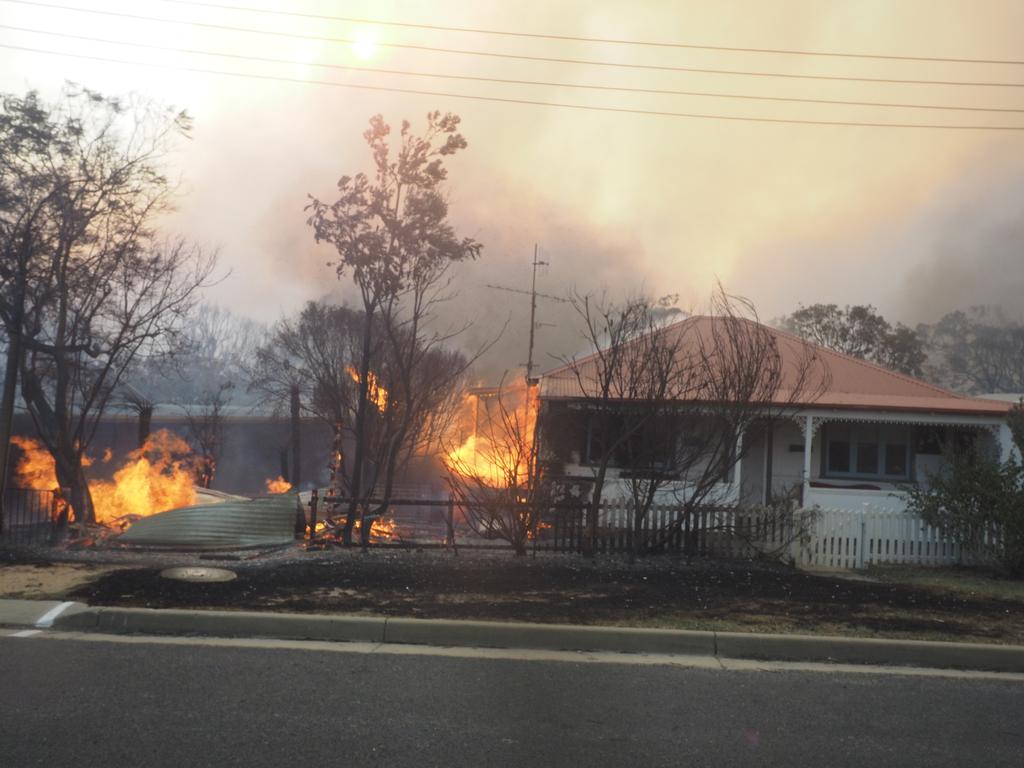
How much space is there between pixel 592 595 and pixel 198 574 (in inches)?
150

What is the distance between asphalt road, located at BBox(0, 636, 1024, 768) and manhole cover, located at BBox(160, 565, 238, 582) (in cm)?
217

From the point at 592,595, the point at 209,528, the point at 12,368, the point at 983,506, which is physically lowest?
the point at 592,595

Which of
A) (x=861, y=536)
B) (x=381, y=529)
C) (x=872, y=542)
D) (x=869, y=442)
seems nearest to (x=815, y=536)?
(x=861, y=536)

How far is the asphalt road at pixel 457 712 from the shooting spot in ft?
13.7

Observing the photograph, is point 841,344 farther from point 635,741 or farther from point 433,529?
point 635,741

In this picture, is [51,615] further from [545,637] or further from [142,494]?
[142,494]

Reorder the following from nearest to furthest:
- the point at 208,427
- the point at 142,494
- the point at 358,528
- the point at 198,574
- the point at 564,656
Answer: the point at 564,656 < the point at 198,574 < the point at 358,528 < the point at 142,494 < the point at 208,427

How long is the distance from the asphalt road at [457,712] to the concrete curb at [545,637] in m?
0.43

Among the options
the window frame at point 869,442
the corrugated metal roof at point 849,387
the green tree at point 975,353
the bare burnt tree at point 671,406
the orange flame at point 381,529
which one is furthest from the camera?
the green tree at point 975,353

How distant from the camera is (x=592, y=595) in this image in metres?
8.04

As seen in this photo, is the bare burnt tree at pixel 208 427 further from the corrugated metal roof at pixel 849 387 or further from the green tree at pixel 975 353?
the green tree at pixel 975 353

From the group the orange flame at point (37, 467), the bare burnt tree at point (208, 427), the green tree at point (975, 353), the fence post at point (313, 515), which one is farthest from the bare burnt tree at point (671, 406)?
the green tree at point (975, 353)

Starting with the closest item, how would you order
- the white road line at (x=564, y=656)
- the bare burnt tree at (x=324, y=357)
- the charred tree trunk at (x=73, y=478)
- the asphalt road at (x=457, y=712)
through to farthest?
the asphalt road at (x=457, y=712) → the white road line at (x=564, y=656) → the charred tree trunk at (x=73, y=478) → the bare burnt tree at (x=324, y=357)

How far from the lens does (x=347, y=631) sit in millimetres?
6504
